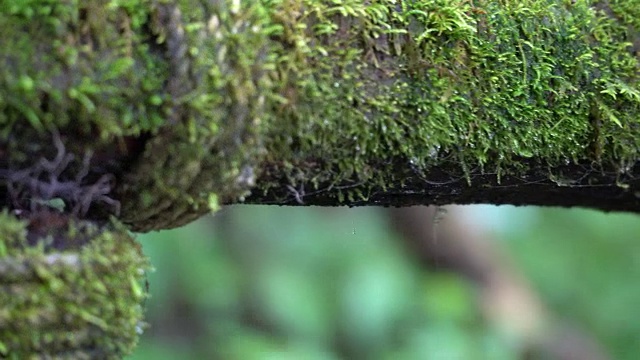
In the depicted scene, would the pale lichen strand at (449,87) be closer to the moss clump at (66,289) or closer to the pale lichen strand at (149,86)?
the pale lichen strand at (149,86)

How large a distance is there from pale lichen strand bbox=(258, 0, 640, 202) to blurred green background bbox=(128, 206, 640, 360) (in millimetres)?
1396

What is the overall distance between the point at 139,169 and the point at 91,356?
0.17 m

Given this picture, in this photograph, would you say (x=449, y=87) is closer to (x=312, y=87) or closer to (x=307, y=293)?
(x=312, y=87)

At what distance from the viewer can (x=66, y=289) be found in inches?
22.8

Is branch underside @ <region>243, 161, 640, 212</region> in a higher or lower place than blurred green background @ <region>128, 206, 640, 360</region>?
higher

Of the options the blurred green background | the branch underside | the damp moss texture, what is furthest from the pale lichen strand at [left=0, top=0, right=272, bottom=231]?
the blurred green background

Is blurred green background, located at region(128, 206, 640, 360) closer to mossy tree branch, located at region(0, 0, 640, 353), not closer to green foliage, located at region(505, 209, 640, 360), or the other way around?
green foliage, located at region(505, 209, 640, 360)

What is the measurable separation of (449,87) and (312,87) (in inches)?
7.3

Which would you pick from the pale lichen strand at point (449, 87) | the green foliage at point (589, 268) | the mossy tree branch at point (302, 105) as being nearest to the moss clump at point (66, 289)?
the mossy tree branch at point (302, 105)

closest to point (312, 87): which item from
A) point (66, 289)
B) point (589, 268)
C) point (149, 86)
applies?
point (149, 86)

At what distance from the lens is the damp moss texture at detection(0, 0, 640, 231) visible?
58 centimetres

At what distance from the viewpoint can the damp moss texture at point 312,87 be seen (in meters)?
0.58

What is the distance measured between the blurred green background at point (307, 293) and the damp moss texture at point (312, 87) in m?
1.41

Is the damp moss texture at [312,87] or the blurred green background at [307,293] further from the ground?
the damp moss texture at [312,87]
